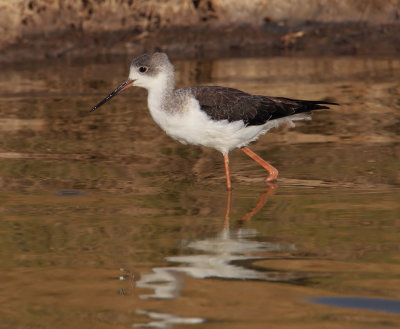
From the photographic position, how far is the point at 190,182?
31.9ft

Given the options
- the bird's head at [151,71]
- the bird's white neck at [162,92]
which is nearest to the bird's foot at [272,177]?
the bird's white neck at [162,92]

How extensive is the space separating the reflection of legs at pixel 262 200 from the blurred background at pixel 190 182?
2cm

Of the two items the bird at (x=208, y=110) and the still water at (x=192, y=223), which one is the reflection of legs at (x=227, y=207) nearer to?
the still water at (x=192, y=223)

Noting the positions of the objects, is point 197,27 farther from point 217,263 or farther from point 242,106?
point 217,263

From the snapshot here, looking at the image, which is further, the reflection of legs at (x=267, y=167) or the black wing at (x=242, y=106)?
the reflection of legs at (x=267, y=167)

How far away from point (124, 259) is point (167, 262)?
373 millimetres

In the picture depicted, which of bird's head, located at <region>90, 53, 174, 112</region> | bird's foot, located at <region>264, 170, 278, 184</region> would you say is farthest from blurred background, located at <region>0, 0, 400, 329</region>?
bird's head, located at <region>90, 53, 174, 112</region>

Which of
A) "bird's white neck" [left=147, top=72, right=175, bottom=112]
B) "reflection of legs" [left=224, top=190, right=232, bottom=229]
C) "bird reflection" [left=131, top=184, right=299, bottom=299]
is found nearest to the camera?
"bird reflection" [left=131, top=184, right=299, bottom=299]

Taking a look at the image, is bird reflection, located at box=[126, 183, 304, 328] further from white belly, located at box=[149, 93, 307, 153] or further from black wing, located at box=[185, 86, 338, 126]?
black wing, located at box=[185, 86, 338, 126]

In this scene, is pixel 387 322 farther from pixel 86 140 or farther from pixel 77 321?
pixel 86 140

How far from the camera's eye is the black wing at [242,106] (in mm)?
9531

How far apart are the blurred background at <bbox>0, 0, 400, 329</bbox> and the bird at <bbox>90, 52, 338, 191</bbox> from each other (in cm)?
51

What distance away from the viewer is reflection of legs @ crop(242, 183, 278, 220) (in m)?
8.41

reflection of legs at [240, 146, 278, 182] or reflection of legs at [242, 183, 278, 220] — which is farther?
reflection of legs at [240, 146, 278, 182]
